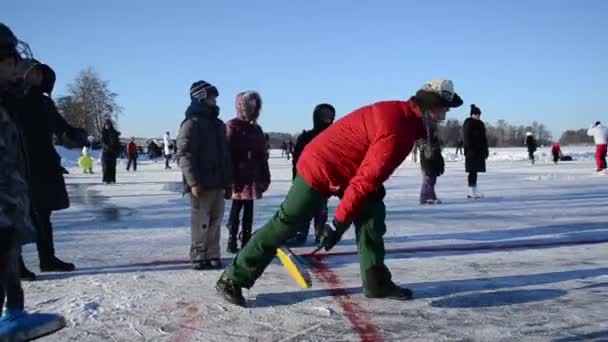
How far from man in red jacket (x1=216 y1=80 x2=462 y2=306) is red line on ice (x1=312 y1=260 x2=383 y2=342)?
200mm

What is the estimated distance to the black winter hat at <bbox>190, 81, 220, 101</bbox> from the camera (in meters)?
4.79

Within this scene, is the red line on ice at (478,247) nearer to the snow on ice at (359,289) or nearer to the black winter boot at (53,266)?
the snow on ice at (359,289)

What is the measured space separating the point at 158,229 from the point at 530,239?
4.67m

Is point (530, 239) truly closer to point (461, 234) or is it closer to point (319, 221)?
point (461, 234)

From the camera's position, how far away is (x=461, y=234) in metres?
6.61

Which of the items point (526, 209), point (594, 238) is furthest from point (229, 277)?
point (526, 209)

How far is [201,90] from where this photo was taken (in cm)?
479

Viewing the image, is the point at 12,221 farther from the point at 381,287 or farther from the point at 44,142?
the point at 381,287

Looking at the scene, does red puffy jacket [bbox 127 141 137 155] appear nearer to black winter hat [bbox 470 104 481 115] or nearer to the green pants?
black winter hat [bbox 470 104 481 115]

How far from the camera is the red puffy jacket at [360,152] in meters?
3.27

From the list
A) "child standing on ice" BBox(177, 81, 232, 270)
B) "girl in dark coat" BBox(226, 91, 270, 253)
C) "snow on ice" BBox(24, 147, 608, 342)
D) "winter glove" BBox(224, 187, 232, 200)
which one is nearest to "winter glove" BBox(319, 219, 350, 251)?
"snow on ice" BBox(24, 147, 608, 342)

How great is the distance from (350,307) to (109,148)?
13741 millimetres

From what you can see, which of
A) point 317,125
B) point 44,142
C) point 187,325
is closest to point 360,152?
point 187,325

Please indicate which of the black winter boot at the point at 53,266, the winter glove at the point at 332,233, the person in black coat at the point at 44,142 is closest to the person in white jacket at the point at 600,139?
the winter glove at the point at 332,233
